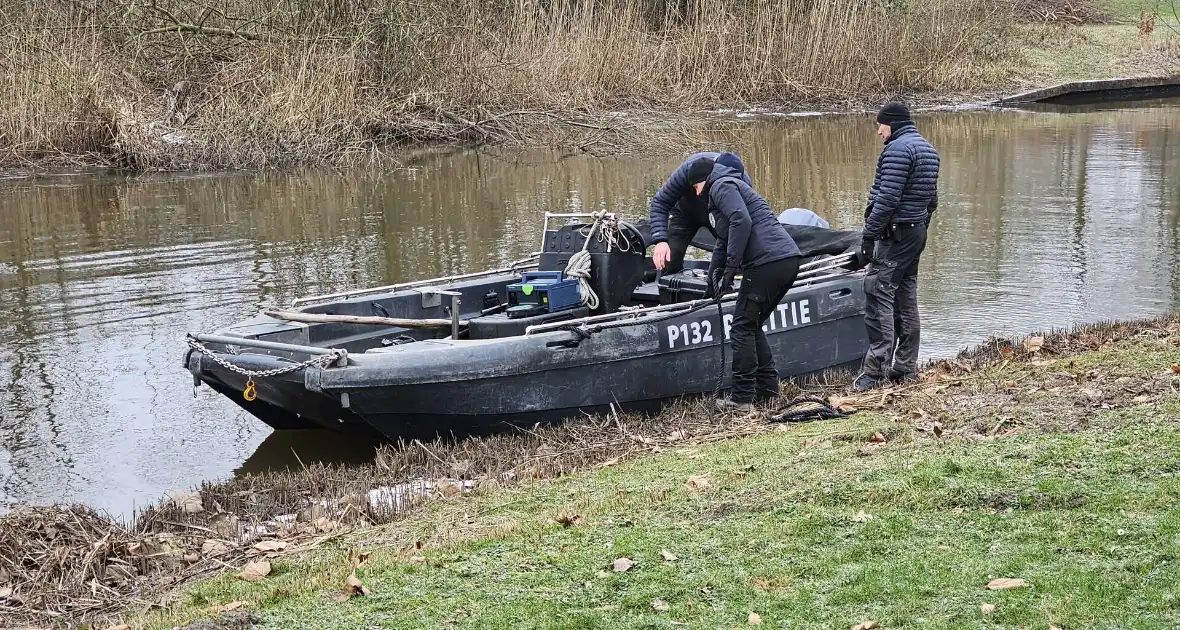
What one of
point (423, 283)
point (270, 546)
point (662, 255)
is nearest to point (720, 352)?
point (662, 255)

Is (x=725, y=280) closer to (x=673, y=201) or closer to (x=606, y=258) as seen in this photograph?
(x=673, y=201)

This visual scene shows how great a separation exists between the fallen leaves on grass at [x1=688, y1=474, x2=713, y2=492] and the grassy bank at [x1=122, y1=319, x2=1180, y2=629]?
3 centimetres

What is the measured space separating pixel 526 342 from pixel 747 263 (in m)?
1.45

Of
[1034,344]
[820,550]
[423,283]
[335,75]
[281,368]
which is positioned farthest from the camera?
[335,75]

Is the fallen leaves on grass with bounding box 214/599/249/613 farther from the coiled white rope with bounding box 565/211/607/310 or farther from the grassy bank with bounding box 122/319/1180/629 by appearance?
the coiled white rope with bounding box 565/211/607/310

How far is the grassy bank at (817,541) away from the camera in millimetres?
4164

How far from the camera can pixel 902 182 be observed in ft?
26.5

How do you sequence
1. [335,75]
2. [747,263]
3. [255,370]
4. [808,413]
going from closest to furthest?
[808,413] < [255,370] < [747,263] < [335,75]

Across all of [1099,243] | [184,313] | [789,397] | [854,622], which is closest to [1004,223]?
[1099,243]

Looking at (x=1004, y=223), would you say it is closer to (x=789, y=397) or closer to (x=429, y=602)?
(x=789, y=397)

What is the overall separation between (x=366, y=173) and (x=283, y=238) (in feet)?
17.8

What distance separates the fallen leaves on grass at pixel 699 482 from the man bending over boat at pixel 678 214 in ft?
8.21

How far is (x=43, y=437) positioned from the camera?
8570 mm

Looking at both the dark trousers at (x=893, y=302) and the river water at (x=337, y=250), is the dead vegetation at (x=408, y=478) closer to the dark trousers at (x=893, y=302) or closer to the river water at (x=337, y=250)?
the dark trousers at (x=893, y=302)
